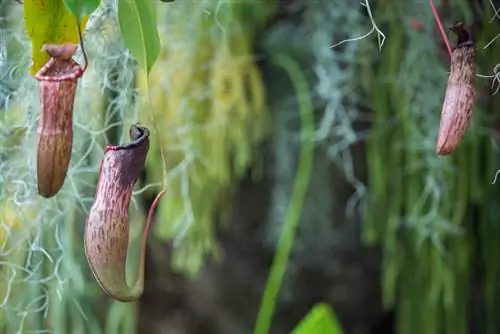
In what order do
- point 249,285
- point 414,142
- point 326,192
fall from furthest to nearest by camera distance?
point 249,285
point 326,192
point 414,142

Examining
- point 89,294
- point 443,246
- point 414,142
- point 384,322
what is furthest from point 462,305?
point 89,294

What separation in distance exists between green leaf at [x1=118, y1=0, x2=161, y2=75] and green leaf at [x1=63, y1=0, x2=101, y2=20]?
1.3 inches

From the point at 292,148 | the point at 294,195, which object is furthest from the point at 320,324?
the point at 292,148

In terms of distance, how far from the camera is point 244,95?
85cm

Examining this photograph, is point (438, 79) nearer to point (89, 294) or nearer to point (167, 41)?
point (167, 41)

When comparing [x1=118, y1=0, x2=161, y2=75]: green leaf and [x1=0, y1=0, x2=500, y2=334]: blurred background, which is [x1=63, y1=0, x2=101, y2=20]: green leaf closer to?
[x1=118, y1=0, x2=161, y2=75]: green leaf

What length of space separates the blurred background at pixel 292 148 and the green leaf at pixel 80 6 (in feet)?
0.94

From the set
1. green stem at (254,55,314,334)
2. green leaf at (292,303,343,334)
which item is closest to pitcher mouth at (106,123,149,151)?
green leaf at (292,303,343,334)

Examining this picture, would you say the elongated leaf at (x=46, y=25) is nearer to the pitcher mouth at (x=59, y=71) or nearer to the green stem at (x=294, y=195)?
the pitcher mouth at (x=59, y=71)

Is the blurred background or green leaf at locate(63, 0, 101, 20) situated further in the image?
the blurred background

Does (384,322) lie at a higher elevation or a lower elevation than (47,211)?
lower

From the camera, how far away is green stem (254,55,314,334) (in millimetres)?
577

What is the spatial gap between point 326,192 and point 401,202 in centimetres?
20

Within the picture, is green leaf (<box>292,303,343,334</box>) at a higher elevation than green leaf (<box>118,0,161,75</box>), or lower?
lower
